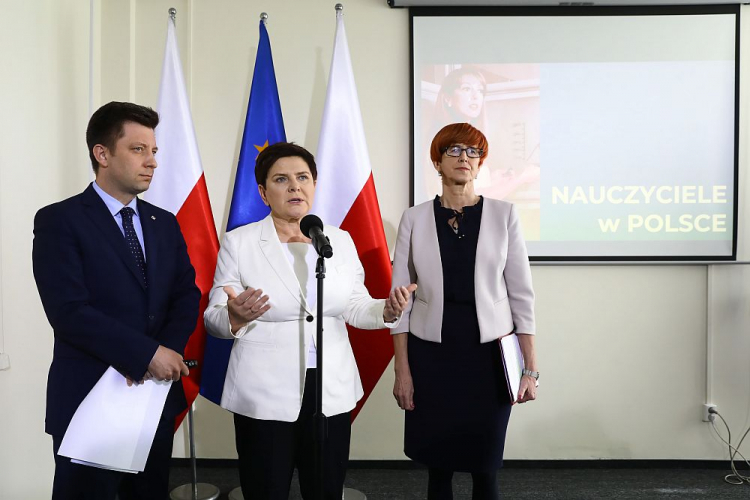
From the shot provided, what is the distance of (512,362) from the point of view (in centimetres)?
221

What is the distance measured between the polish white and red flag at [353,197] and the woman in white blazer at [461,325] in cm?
68

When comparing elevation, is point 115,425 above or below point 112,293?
below

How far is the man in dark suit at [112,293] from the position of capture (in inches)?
67.7

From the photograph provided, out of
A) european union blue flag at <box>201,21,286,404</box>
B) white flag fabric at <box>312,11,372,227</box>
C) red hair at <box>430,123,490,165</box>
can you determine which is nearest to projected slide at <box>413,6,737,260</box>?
white flag fabric at <box>312,11,372,227</box>

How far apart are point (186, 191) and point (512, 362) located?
178 centimetres

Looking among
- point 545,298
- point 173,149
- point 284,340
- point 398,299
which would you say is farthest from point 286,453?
point 545,298

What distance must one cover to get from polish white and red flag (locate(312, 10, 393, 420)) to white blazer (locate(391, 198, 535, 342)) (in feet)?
2.18

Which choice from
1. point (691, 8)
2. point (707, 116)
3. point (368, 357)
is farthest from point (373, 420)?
point (691, 8)

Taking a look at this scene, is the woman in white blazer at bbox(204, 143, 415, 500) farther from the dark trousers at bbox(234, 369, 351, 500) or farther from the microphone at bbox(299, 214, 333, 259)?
the microphone at bbox(299, 214, 333, 259)

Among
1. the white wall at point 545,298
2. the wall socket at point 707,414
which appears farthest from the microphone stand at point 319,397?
the wall socket at point 707,414

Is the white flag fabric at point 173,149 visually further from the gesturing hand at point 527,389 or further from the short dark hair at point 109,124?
the gesturing hand at point 527,389

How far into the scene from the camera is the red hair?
234 cm

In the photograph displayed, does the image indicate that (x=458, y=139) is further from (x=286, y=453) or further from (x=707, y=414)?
(x=707, y=414)

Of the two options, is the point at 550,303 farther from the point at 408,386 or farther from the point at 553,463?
the point at 408,386
